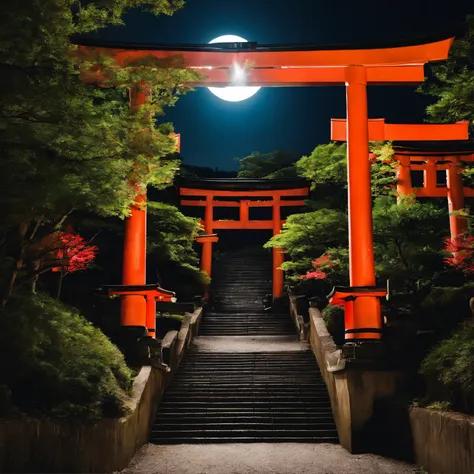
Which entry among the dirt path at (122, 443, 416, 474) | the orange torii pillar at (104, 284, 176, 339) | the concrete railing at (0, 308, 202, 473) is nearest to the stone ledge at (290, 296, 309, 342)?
the orange torii pillar at (104, 284, 176, 339)

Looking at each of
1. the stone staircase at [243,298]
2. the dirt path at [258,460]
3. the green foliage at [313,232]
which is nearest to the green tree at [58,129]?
the dirt path at [258,460]

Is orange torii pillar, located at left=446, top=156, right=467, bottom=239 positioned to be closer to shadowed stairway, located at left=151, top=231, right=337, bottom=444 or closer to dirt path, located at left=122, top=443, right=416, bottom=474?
shadowed stairway, located at left=151, top=231, right=337, bottom=444

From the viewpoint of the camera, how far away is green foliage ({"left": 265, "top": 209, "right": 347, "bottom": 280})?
17.0m

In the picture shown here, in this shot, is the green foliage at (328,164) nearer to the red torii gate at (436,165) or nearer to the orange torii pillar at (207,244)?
the red torii gate at (436,165)

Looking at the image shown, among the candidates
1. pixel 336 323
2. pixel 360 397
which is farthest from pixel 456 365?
pixel 336 323

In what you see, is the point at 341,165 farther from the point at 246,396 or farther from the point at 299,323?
the point at 246,396

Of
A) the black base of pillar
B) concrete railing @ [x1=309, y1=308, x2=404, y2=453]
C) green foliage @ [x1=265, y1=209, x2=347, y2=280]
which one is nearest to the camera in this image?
concrete railing @ [x1=309, y1=308, x2=404, y2=453]

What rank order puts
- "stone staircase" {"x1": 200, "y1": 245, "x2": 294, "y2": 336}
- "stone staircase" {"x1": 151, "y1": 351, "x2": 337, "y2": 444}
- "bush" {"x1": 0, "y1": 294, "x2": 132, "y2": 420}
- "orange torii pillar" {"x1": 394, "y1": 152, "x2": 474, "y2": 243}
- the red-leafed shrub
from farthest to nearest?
"stone staircase" {"x1": 200, "y1": 245, "x2": 294, "y2": 336}
"orange torii pillar" {"x1": 394, "y1": 152, "x2": 474, "y2": 243}
the red-leafed shrub
"stone staircase" {"x1": 151, "y1": 351, "x2": 337, "y2": 444}
"bush" {"x1": 0, "y1": 294, "x2": 132, "y2": 420}

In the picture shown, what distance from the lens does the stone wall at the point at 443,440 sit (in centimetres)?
654

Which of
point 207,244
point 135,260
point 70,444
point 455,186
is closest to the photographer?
point 70,444

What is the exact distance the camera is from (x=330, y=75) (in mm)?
12289

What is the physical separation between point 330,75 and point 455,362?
23.3ft

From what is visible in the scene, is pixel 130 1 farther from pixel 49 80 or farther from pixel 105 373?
pixel 105 373

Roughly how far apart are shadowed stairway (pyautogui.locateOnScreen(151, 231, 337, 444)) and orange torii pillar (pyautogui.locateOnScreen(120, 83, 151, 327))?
6.47 ft
